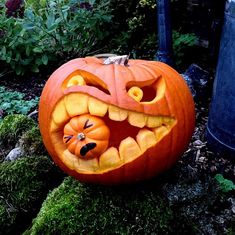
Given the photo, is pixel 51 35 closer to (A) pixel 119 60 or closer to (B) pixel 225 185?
(A) pixel 119 60

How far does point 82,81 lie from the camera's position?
2182 millimetres

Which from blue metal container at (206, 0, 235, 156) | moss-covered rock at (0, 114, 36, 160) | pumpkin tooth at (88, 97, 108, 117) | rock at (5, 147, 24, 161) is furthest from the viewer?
moss-covered rock at (0, 114, 36, 160)

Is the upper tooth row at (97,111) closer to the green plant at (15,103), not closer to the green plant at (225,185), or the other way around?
the green plant at (225,185)

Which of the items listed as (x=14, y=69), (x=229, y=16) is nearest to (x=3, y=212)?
(x=229, y=16)

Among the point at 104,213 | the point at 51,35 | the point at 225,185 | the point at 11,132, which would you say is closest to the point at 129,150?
the point at 104,213

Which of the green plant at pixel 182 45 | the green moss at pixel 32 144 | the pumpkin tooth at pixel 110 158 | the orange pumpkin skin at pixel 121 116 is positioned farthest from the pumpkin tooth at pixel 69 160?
Answer: the green plant at pixel 182 45

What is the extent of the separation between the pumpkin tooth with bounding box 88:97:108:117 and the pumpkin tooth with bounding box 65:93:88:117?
0.03 meters

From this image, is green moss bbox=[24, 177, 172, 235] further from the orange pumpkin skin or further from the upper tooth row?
the upper tooth row

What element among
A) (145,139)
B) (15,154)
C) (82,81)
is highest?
(82,81)

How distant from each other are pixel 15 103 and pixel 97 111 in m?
1.76

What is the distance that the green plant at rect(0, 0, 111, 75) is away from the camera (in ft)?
12.9

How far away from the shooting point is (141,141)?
83.3 inches

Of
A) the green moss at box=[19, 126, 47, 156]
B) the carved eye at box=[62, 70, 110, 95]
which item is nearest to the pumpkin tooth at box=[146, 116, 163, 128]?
the carved eye at box=[62, 70, 110, 95]

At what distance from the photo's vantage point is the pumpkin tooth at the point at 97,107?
2.07 m
